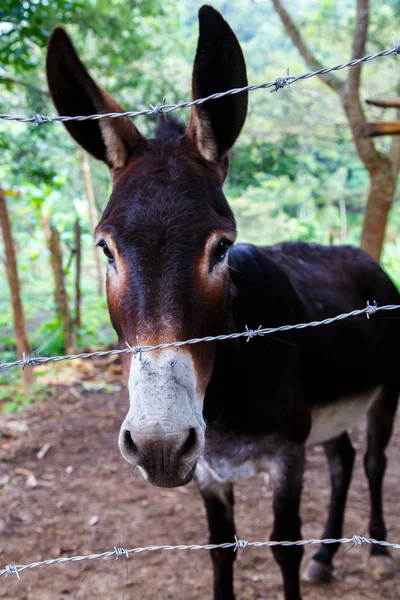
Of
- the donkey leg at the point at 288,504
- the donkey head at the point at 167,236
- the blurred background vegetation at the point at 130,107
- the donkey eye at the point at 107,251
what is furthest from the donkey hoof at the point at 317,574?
the blurred background vegetation at the point at 130,107

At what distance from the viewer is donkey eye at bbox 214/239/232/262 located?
198 centimetres

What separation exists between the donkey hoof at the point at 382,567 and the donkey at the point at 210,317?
348 mm

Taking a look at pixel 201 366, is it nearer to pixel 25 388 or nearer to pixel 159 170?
pixel 159 170

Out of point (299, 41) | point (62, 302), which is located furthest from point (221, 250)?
point (299, 41)

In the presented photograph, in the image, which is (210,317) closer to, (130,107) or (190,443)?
(190,443)

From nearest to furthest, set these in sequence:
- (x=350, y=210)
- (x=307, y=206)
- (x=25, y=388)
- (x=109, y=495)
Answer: (x=109, y=495) < (x=25, y=388) < (x=307, y=206) < (x=350, y=210)

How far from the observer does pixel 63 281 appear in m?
8.26

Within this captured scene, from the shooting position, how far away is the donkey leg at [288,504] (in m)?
2.69

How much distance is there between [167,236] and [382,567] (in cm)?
312

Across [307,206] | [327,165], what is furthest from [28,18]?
[327,165]

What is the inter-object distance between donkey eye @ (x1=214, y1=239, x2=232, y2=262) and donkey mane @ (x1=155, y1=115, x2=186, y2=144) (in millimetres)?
590

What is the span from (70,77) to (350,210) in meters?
27.7

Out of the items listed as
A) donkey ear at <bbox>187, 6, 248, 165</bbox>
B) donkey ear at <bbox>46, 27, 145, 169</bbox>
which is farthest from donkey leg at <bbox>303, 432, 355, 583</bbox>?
donkey ear at <bbox>46, 27, 145, 169</bbox>

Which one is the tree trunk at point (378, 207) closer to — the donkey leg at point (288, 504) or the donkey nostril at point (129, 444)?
the donkey leg at point (288, 504)
